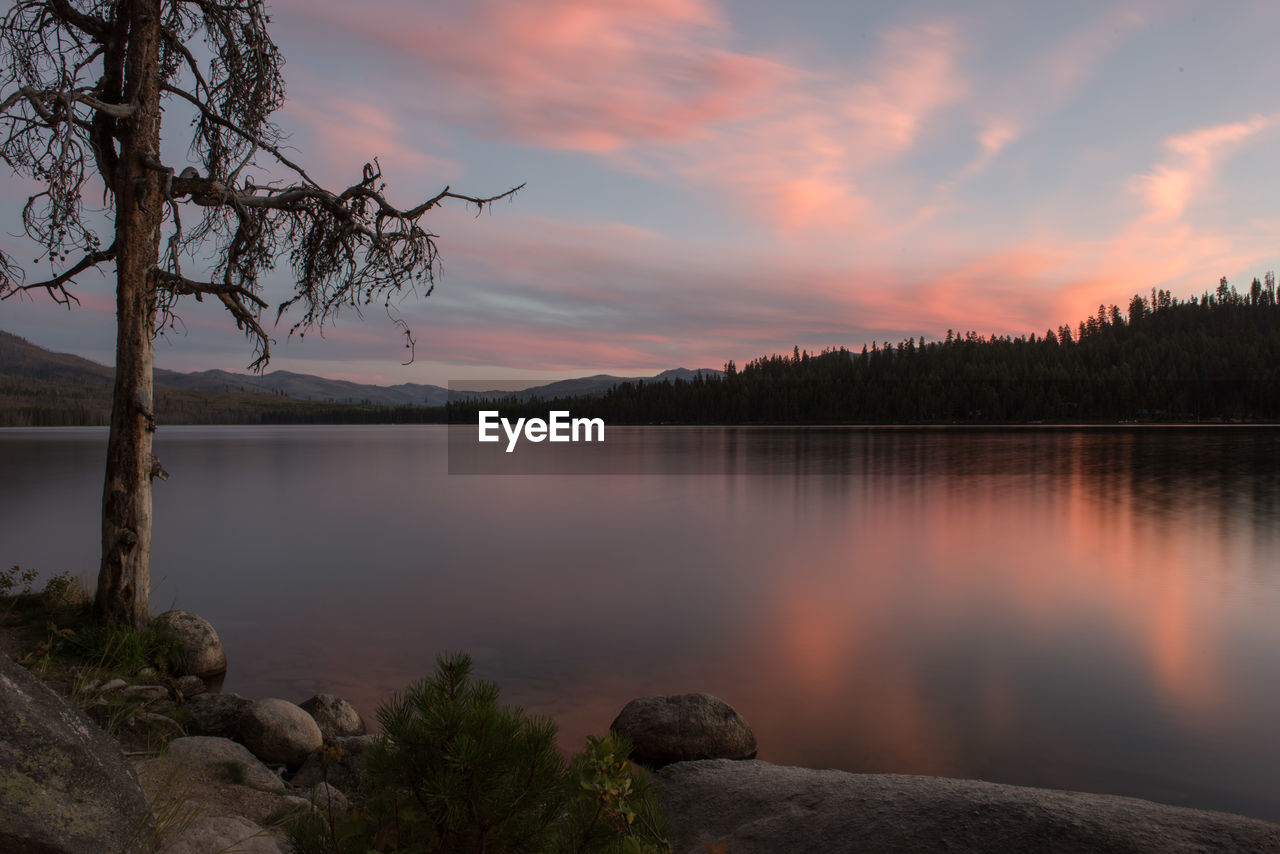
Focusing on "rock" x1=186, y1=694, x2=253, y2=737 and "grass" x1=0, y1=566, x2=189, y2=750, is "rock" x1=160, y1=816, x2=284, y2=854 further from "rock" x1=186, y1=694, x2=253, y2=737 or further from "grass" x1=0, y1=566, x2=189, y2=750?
"rock" x1=186, y1=694, x2=253, y2=737

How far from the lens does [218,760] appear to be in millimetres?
6766

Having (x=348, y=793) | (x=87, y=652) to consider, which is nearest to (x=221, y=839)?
(x=348, y=793)

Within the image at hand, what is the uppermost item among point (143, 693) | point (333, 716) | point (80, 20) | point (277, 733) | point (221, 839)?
point (80, 20)

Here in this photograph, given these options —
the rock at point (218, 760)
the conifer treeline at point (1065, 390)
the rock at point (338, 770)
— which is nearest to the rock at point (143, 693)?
the rock at point (218, 760)

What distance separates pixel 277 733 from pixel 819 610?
485 inches

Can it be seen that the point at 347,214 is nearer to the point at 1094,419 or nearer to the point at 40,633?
the point at 40,633

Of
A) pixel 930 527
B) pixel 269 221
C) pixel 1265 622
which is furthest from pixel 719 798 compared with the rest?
pixel 930 527

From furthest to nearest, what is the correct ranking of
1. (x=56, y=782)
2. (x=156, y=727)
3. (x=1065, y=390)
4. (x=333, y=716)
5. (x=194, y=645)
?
(x=1065, y=390) < (x=194, y=645) < (x=333, y=716) < (x=156, y=727) < (x=56, y=782)

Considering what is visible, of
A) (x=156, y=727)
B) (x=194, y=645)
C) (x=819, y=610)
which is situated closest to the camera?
(x=156, y=727)

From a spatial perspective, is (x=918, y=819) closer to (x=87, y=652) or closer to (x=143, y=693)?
(x=143, y=693)

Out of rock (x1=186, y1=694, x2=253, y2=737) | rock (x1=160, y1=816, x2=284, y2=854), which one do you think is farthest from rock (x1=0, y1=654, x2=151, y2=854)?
rock (x1=186, y1=694, x2=253, y2=737)

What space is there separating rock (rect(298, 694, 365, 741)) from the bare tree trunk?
2.99 metres

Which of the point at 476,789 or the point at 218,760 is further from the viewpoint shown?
the point at 218,760

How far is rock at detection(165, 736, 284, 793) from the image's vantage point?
258 inches
